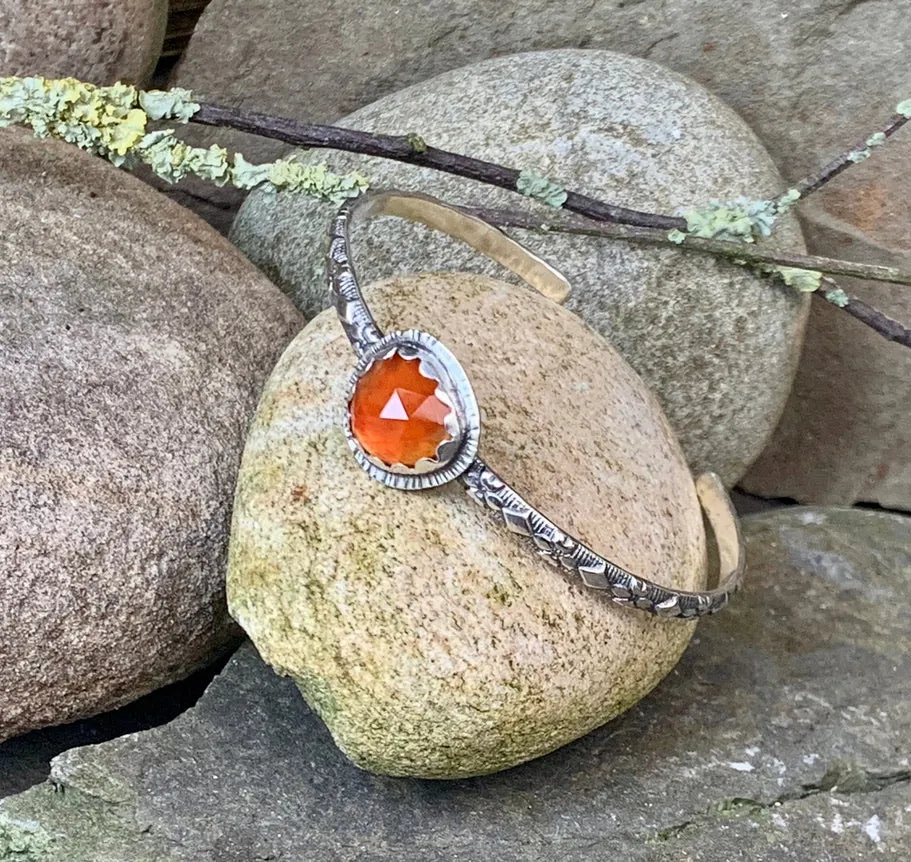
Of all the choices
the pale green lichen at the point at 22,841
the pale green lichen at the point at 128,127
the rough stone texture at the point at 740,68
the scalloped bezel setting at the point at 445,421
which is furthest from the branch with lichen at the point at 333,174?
the pale green lichen at the point at 22,841

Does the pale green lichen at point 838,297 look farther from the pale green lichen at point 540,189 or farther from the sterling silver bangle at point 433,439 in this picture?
the sterling silver bangle at point 433,439

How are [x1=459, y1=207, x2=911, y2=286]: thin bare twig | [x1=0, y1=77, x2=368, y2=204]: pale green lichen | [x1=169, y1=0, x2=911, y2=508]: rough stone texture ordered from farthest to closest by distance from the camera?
[x1=169, y1=0, x2=911, y2=508]: rough stone texture < [x1=459, y1=207, x2=911, y2=286]: thin bare twig < [x1=0, y1=77, x2=368, y2=204]: pale green lichen

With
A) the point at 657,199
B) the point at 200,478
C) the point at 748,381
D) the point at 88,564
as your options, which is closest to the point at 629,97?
the point at 657,199

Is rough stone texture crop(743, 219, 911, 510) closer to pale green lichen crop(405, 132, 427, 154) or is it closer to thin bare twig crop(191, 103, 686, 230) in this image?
thin bare twig crop(191, 103, 686, 230)

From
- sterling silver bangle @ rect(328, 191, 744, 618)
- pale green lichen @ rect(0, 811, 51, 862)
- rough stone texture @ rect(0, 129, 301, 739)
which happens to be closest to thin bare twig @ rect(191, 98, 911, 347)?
rough stone texture @ rect(0, 129, 301, 739)

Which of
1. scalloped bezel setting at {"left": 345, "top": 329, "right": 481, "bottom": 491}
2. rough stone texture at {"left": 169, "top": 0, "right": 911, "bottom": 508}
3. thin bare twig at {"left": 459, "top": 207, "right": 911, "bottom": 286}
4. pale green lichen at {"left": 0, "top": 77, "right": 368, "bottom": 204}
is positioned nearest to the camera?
scalloped bezel setting at {"left": 345, "top": 329, "right": 481, "bottom": 491}

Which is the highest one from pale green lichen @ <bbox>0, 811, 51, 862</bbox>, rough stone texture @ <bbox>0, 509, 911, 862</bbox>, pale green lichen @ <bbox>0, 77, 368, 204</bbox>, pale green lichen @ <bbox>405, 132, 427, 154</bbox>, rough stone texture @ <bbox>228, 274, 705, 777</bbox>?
pale green lichen @ <bbox>0, 77, 368, 204</bbox>

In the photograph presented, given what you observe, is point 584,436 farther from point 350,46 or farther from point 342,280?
point 350,46
